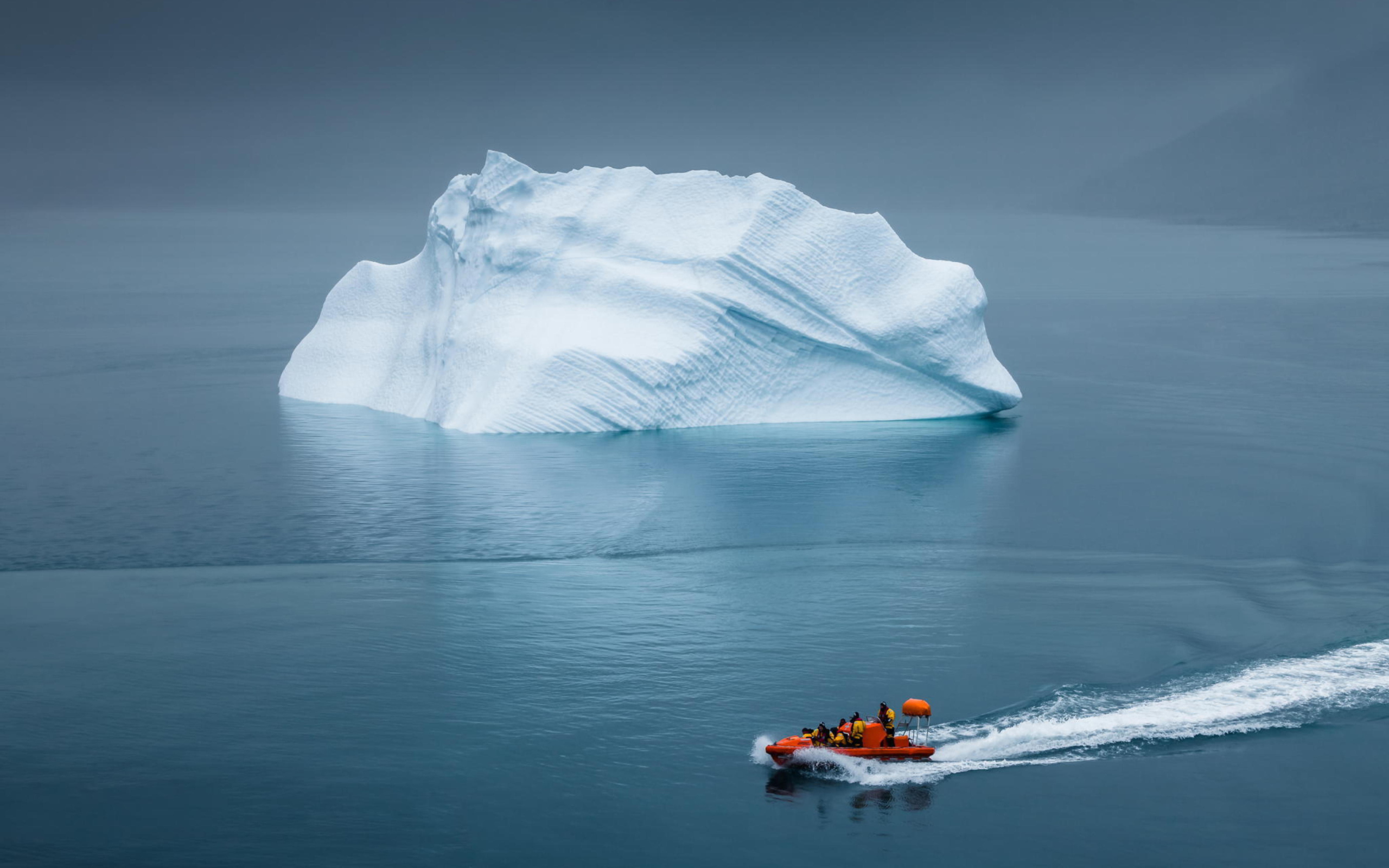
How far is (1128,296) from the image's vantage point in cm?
6975

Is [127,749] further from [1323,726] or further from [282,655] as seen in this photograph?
[1323,726]

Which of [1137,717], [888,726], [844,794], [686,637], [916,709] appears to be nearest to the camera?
[844,794]

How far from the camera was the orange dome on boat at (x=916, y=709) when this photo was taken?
13.6 metres

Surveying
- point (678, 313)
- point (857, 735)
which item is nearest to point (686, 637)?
point (857, 735)

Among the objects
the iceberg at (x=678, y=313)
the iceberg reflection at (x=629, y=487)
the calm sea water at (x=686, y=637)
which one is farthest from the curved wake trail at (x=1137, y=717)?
the iceberg at (x=678, y=313)

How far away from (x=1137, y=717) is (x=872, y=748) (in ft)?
9.49

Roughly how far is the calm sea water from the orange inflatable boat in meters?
0.15

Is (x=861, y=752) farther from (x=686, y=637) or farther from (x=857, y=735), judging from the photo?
(x=686, y=637)

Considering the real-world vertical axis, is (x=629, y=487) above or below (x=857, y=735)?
above

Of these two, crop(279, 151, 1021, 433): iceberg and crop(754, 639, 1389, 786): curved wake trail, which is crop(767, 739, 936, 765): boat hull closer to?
crop(754, 639, 1389, 786): curved wake trail

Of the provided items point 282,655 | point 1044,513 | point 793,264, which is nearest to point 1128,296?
point 793,264

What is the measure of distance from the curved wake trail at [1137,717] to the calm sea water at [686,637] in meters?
0.05

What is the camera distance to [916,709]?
13.6 metres

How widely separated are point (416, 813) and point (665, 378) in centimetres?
1615
